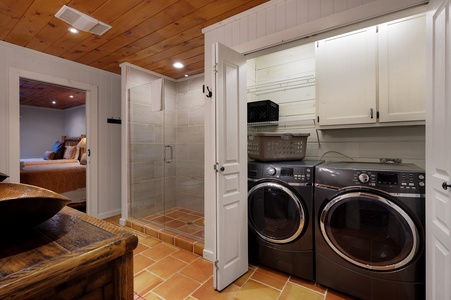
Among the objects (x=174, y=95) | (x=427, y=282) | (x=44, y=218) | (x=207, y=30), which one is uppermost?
(x=207, y=30)

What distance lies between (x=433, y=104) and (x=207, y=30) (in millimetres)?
1858

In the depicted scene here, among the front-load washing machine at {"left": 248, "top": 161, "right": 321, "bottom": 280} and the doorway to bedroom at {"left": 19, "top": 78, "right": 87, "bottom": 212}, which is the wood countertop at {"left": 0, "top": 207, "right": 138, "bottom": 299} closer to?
the front-load washing machine at {"left": 248, "top": 161, "right": 321, "bottom": 280}

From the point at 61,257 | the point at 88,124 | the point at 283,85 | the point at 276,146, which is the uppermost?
the point at 283,85

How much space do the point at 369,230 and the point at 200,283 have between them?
1.38 meters

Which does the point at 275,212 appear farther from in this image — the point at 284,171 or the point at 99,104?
the point at 99,104

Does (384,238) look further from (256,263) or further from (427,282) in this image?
(256,263)

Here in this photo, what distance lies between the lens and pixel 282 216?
1.94 metres

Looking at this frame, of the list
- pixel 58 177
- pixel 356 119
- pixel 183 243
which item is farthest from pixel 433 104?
pixel 58 177

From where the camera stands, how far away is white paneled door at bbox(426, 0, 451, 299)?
1.04m

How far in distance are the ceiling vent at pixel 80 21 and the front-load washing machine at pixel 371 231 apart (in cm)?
234

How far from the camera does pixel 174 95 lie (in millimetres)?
3719

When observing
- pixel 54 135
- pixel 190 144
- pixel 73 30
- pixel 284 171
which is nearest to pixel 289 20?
pixel 284 171

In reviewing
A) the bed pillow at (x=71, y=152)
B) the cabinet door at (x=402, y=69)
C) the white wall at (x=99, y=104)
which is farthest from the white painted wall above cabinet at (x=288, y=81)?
the bed pillow at (x=71, y=152)

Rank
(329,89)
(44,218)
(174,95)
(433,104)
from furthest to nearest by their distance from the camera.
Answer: (174,95) → (329,89) → (433,104) → (44,218)
